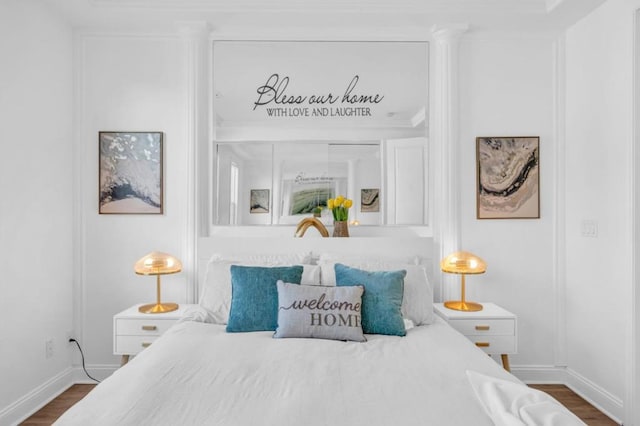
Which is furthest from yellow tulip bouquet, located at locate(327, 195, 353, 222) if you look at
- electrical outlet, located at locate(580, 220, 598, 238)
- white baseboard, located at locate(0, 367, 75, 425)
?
white baseboard, located at locate(0, 367, 75, 425)

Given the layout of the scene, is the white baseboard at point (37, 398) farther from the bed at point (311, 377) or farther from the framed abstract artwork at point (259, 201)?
the framed abstract artwork at point (259, 201)

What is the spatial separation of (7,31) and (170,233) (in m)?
1.58

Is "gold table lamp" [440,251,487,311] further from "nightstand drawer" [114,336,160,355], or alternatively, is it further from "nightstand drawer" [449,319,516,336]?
"nightstand drawer" [114,336,160,355]

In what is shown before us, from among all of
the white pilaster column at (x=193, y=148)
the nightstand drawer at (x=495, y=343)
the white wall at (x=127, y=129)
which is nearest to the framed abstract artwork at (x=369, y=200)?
the nightstand drawer at (x=495, y=343)

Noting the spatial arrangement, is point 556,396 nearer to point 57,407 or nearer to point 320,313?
point 320,313

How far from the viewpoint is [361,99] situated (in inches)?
121

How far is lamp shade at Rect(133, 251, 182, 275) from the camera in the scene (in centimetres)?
268

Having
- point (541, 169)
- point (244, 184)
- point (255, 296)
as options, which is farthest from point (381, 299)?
point (541, 169)

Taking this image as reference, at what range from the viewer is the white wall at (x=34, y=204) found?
237 centimetres

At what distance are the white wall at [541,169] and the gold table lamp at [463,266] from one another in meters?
0.32

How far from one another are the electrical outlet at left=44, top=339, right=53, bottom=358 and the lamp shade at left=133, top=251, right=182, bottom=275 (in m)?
0.78

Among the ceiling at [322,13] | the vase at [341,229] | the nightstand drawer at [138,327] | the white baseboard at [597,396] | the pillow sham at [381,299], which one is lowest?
the white baseboard at [597,396]

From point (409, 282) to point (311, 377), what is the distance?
1092 mm

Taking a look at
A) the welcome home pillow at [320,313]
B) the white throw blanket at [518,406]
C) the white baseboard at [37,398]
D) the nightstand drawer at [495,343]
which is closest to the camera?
the white throw blanket at [518,406]
